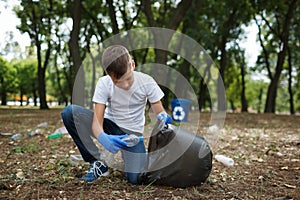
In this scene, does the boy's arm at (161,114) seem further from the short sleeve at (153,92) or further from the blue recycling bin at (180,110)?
the blue recycling bin at (180,110)

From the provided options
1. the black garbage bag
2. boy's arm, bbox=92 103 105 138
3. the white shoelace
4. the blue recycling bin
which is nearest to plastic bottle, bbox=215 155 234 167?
the black garbage bag

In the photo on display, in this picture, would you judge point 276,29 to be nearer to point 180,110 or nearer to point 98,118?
point 180,110

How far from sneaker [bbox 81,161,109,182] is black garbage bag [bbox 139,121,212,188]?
369mm

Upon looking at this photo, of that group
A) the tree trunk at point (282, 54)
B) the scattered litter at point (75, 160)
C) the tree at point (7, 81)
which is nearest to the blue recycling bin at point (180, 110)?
the scattered litter at point (75, 160)

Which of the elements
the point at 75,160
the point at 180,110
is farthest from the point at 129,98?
the point at 180,110

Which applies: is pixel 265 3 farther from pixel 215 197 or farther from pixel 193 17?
pixel 215 197

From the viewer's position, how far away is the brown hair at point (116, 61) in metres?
2.26

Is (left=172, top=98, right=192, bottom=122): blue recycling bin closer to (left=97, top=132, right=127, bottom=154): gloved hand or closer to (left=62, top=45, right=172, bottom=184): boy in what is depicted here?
(left=62, top=45, right=172, bottom=184): boy

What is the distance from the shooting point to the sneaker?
247 cm

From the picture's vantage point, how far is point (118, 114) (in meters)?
2.53

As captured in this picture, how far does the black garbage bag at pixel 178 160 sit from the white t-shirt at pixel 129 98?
9.6 inches

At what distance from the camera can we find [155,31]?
321 inches

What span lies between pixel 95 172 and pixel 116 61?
94 cm

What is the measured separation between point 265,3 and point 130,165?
33.8 ft
